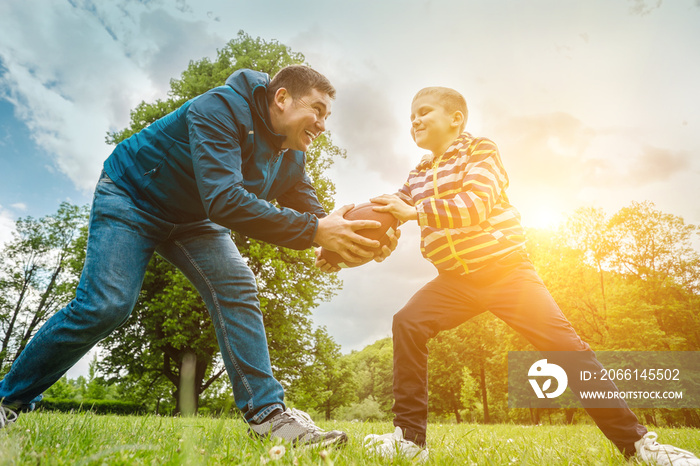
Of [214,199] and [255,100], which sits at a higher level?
[255,100]

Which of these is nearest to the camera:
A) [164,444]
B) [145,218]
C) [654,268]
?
[164,444]

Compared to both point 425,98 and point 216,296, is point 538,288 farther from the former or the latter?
point 216,296

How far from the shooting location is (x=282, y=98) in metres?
3.33

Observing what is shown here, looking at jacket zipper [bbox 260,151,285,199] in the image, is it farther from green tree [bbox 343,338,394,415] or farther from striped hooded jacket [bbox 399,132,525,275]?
green tree [bbox 343,338,394,415]

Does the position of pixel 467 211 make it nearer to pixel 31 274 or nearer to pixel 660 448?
pixel 660 448

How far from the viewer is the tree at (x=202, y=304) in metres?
14.5

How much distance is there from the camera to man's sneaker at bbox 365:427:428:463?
235cm

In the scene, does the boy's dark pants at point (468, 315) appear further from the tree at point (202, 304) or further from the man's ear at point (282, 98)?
the tree at point (202, 304)

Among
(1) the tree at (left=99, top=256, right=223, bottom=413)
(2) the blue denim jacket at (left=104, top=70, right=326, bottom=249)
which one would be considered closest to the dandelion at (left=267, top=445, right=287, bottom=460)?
(2) the blue denim jacket at (left=104, top=70, right=326, bottom=249)

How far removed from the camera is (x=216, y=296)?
10.3 feet

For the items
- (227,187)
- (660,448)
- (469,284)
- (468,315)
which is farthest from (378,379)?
(227,187)

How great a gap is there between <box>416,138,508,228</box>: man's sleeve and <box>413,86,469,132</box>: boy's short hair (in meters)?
0.68

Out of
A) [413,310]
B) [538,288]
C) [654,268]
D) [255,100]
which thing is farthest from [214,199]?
[654,268]

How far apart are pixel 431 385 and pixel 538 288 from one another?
31877mm
